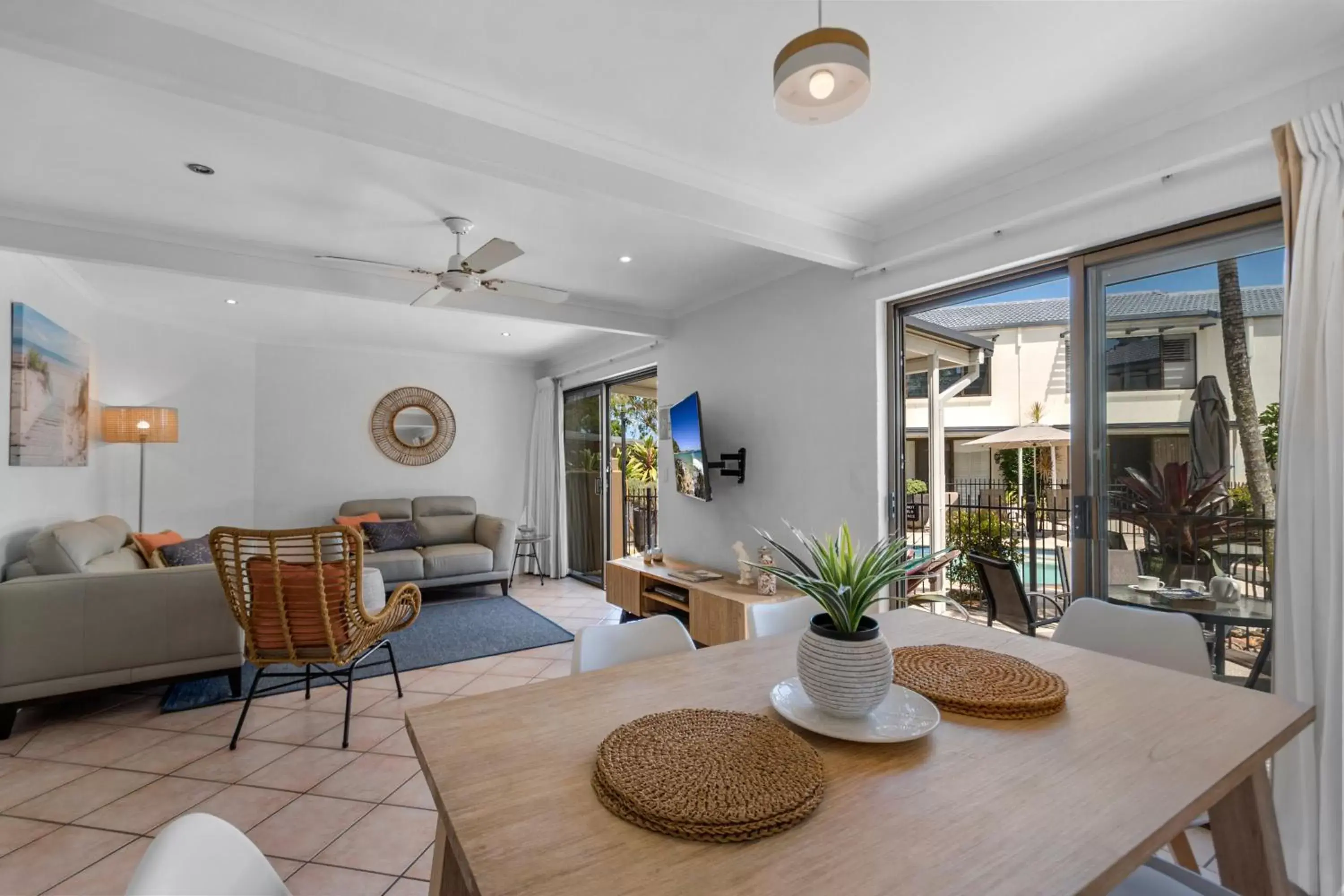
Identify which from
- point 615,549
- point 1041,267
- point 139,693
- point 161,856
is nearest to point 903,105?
point 1041,267

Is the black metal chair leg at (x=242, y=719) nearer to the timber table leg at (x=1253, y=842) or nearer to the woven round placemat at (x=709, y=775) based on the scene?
the woven round placemat at (x=709, y=775)

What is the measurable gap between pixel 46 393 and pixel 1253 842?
5445 millimetres

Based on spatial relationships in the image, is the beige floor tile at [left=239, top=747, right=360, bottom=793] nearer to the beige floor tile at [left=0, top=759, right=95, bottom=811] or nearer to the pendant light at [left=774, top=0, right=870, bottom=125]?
the beige floor tile at [left=0, top=759, right=95, bottom=811]

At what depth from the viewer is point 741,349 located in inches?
163

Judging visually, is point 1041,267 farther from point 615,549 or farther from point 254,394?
point 254,394

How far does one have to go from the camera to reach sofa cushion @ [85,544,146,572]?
3172 mm

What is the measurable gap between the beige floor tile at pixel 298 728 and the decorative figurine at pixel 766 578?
224 cm

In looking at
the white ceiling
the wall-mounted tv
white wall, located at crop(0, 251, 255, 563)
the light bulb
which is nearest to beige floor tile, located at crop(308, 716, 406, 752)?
white wall, located at crop(0, 251, 255, 563)

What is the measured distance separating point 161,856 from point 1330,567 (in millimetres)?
2639

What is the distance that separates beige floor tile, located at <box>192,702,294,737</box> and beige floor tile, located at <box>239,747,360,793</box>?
39cm

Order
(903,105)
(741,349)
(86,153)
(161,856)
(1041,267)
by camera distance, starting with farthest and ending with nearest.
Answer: (741,349) → (1041,267) → (86,153) → (903,105) → (161,856)

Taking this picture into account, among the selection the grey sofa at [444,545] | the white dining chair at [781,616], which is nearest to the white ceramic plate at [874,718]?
the white dining chair at [781,616]

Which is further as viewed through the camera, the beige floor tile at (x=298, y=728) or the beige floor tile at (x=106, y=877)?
the beige floor tile at (x=298, y=728)

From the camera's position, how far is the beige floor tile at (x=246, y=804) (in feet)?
6.94
